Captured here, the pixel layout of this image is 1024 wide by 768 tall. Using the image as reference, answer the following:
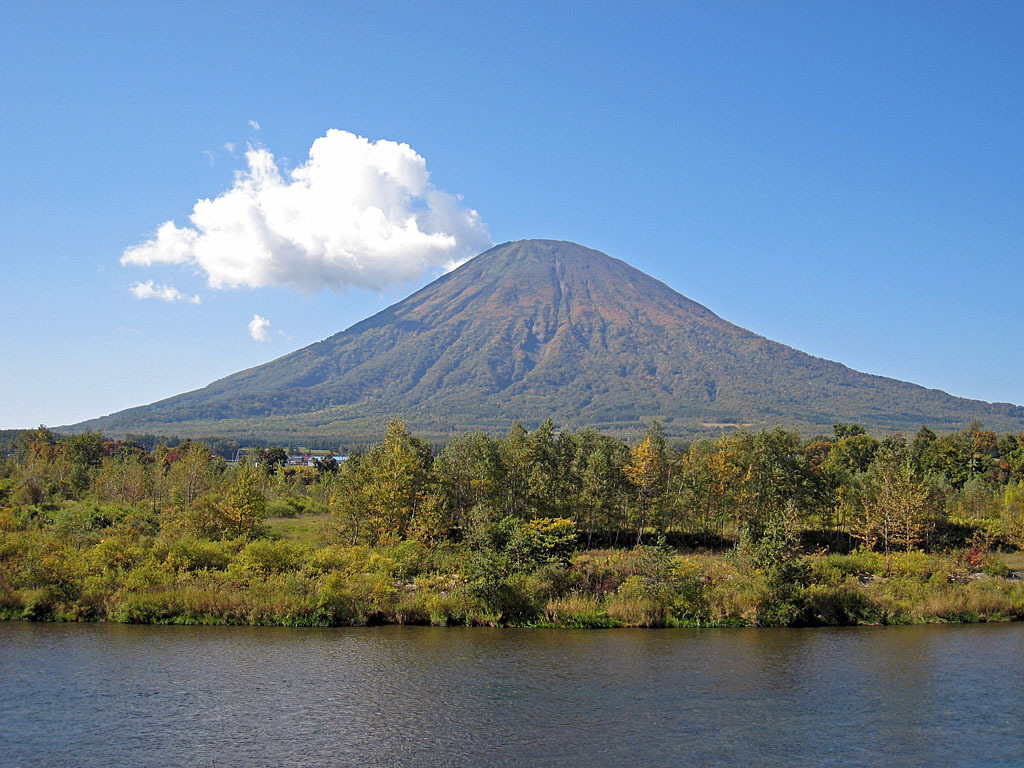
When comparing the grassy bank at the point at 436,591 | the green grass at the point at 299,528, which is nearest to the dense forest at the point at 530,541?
the grassy bank at the point at 436,591

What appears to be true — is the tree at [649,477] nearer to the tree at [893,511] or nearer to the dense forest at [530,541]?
the dense forest at [530,541]

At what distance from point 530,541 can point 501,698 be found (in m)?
13.8

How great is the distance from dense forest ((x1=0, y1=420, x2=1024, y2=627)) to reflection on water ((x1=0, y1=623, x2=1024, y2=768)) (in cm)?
200

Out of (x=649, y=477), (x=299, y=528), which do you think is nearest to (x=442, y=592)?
(x=649, y=477)

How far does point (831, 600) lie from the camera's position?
35125 millimetres

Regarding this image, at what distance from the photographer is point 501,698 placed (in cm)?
2306

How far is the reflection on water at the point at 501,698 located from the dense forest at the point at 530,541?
2.00 metres

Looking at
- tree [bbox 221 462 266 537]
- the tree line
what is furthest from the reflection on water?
tree [bbox 221 462 266 537]

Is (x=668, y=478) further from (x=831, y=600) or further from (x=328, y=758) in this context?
(x=328, y=758)

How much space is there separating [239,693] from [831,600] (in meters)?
25.7

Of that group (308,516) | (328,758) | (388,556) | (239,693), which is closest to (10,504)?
(308,516)

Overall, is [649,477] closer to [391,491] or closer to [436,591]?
[391,491]

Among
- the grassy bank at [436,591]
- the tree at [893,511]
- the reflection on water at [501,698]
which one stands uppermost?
the tree at [893,511]

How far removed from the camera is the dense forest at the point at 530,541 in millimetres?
33688
